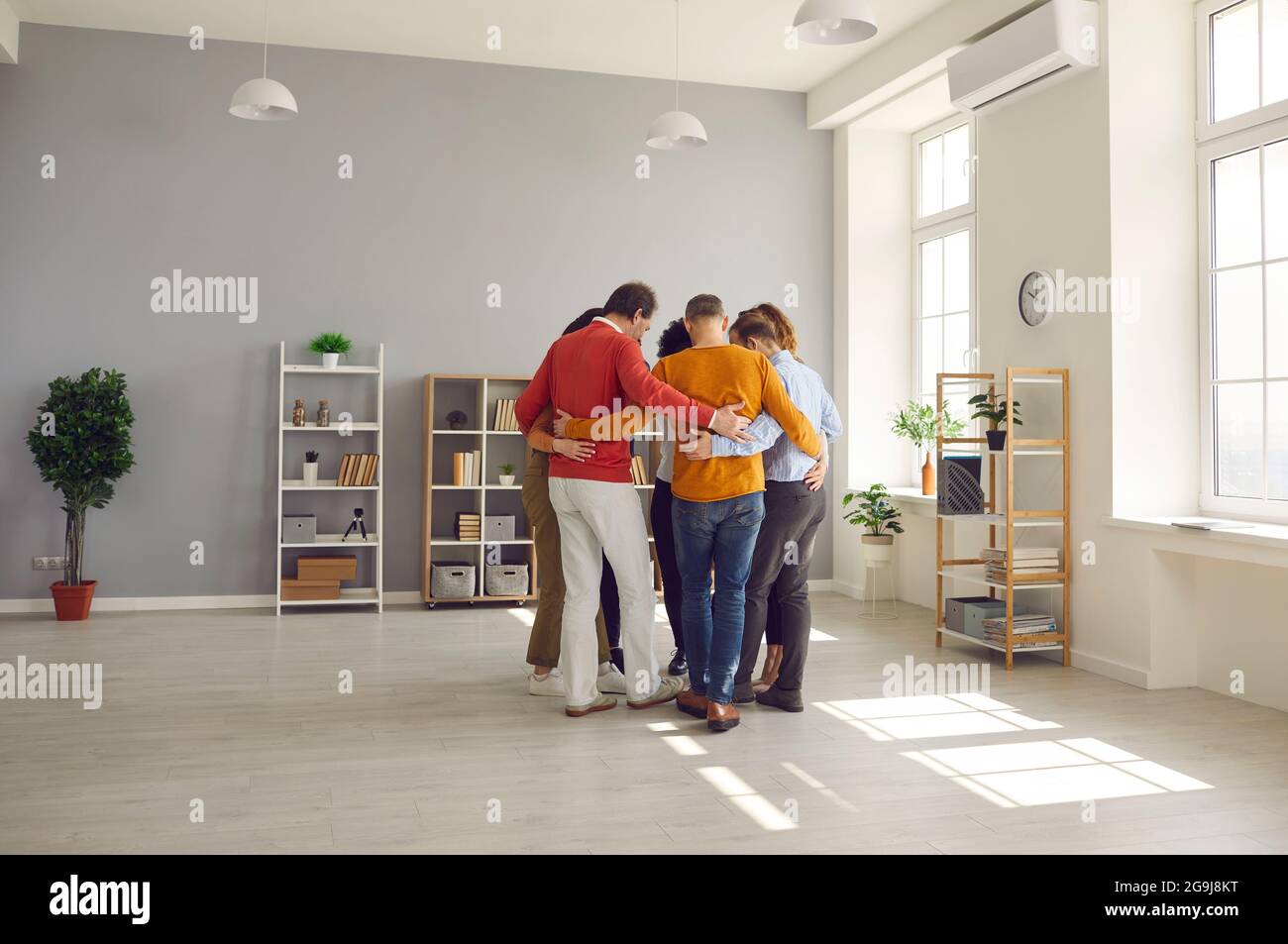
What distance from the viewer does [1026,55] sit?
5469mm

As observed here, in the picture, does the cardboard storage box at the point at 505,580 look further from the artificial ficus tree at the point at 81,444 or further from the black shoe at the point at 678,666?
the black shoe at the point at 678,666

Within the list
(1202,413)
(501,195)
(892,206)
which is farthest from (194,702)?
(892,206)

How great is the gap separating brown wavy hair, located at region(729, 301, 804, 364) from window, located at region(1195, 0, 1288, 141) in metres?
2.45

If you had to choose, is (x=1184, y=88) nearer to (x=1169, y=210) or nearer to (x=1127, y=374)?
(x=1169, y=210)

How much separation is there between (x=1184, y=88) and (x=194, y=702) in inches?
212

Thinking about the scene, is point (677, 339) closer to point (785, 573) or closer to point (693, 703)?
point (785, 573)

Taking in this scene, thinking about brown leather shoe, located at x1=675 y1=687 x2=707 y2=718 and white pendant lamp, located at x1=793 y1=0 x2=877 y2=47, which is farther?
white pendant lamp, located at x1=793 y1=0 x2=877 y2=47

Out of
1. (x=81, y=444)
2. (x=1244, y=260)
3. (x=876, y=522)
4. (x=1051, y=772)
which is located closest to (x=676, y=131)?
(x=876, y=522)

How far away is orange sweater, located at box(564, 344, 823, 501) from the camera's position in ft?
13.0

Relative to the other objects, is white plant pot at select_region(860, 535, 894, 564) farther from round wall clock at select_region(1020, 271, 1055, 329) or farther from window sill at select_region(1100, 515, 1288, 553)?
window sill at select_region(1100, 515, 1288, 553)

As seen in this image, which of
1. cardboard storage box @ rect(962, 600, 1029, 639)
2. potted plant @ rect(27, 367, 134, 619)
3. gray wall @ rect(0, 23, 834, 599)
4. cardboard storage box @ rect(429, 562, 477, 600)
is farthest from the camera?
cardboard storage box @ rect(429, 562, 477, 600)

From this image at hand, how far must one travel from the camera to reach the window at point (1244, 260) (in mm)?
4785

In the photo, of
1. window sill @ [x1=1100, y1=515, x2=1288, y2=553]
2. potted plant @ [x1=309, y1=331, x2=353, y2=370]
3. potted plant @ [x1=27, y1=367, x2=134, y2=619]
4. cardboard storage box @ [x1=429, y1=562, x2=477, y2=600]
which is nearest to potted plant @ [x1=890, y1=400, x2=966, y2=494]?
window sill @ [x1=1100, y1=515, x2=1288, y2=553]

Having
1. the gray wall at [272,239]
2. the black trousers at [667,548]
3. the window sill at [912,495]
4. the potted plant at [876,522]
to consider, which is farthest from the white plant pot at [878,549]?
the black trousers at [667,548]
